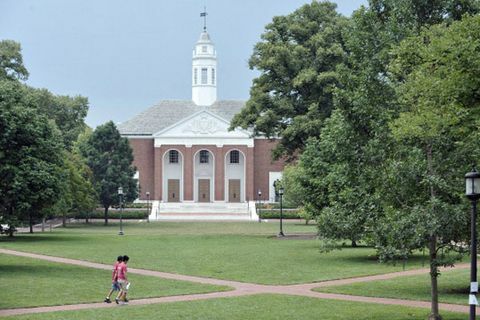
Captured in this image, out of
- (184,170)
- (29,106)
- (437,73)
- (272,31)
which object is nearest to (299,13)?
(272,31)

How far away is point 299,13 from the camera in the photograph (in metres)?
56.4

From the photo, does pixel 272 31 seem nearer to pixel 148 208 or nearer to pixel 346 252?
pixel 346 252

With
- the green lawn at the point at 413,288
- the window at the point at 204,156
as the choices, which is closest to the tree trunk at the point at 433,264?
the green lawn at the point at 413,288

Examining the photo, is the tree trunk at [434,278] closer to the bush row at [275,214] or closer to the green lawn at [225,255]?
the green lawn at [225,255]

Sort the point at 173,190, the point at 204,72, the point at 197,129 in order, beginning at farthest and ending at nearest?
the point at 204,72
the point at 173,190
the point at 197,129

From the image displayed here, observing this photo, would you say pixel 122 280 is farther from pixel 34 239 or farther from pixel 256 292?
pixel 34 239

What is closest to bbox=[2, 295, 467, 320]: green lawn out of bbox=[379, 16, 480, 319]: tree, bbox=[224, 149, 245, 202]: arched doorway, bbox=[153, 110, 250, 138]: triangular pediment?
bbox=[379, 16, 480, 319]: tree

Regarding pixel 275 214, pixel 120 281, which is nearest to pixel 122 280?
pixel 120 281

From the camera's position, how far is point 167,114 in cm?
10344

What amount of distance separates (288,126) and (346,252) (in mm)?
13006

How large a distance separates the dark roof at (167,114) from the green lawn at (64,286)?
6697 centimetres

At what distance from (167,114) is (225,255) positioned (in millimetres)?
65322

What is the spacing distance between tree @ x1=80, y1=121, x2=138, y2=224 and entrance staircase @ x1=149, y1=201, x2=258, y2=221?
30.3ft

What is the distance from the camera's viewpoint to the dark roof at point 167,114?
10019 centimetres
